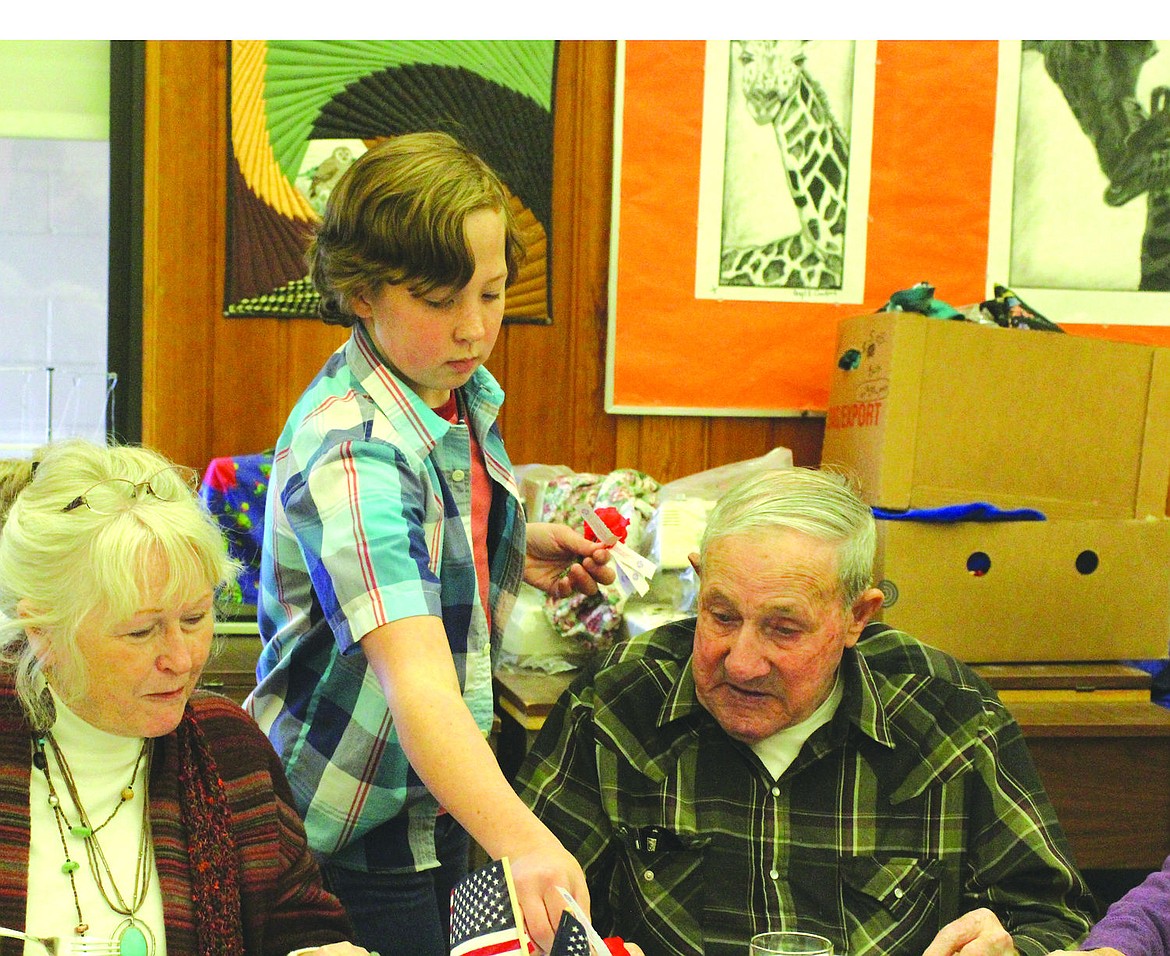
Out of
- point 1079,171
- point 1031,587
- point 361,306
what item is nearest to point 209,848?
point 361,306

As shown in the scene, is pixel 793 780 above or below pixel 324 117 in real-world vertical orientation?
below

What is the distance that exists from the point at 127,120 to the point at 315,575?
2033 millimetres

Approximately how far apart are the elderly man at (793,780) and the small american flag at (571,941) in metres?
0.60

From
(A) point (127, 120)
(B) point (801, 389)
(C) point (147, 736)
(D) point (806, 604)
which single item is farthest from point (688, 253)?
(C) point (147, 736)

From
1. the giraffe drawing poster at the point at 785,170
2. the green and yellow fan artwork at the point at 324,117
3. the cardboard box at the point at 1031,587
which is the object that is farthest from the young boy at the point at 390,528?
the giraffe drawing poster at the point at 785,170

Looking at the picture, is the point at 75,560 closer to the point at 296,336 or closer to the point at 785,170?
the point at 296,336

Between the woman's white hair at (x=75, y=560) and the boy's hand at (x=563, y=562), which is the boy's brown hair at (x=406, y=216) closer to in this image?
the woman's white hair at (x=75, y=560)

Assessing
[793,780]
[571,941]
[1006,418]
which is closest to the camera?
[571,941]

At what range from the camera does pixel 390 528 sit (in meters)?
1.36

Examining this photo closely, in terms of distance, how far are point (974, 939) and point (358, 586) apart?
79 centimetres

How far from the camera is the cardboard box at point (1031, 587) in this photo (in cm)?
253

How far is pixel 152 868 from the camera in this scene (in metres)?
1.42

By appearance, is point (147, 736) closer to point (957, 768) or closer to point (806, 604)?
point (806, 604)

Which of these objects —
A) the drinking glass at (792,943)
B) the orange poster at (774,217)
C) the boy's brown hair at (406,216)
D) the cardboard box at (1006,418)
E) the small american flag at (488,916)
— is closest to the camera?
the small american flag at (488,916)
